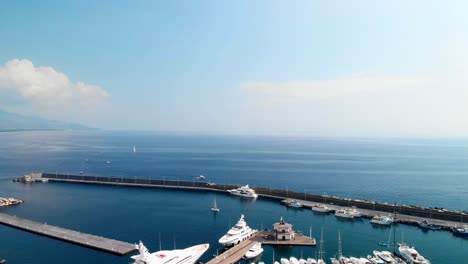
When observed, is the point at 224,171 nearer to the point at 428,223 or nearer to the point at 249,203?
the point at 249,203

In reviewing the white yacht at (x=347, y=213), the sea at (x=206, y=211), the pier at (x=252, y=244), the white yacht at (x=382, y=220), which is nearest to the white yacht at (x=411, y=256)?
the sea at (x=206, y=211)

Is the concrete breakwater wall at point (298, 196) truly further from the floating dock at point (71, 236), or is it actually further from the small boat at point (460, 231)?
the floating dock at point (71, 236)

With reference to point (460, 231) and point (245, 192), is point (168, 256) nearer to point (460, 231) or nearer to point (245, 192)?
point (245, 192)

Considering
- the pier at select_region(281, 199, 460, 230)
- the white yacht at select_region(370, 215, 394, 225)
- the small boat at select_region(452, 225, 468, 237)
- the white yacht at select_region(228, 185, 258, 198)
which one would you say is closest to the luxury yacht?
the pier at select_region(281, 199, 460, 230)

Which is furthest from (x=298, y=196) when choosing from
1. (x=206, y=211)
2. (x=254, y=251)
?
(x=254, y=251)

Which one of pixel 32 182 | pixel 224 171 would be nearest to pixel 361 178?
pixel 224 171
